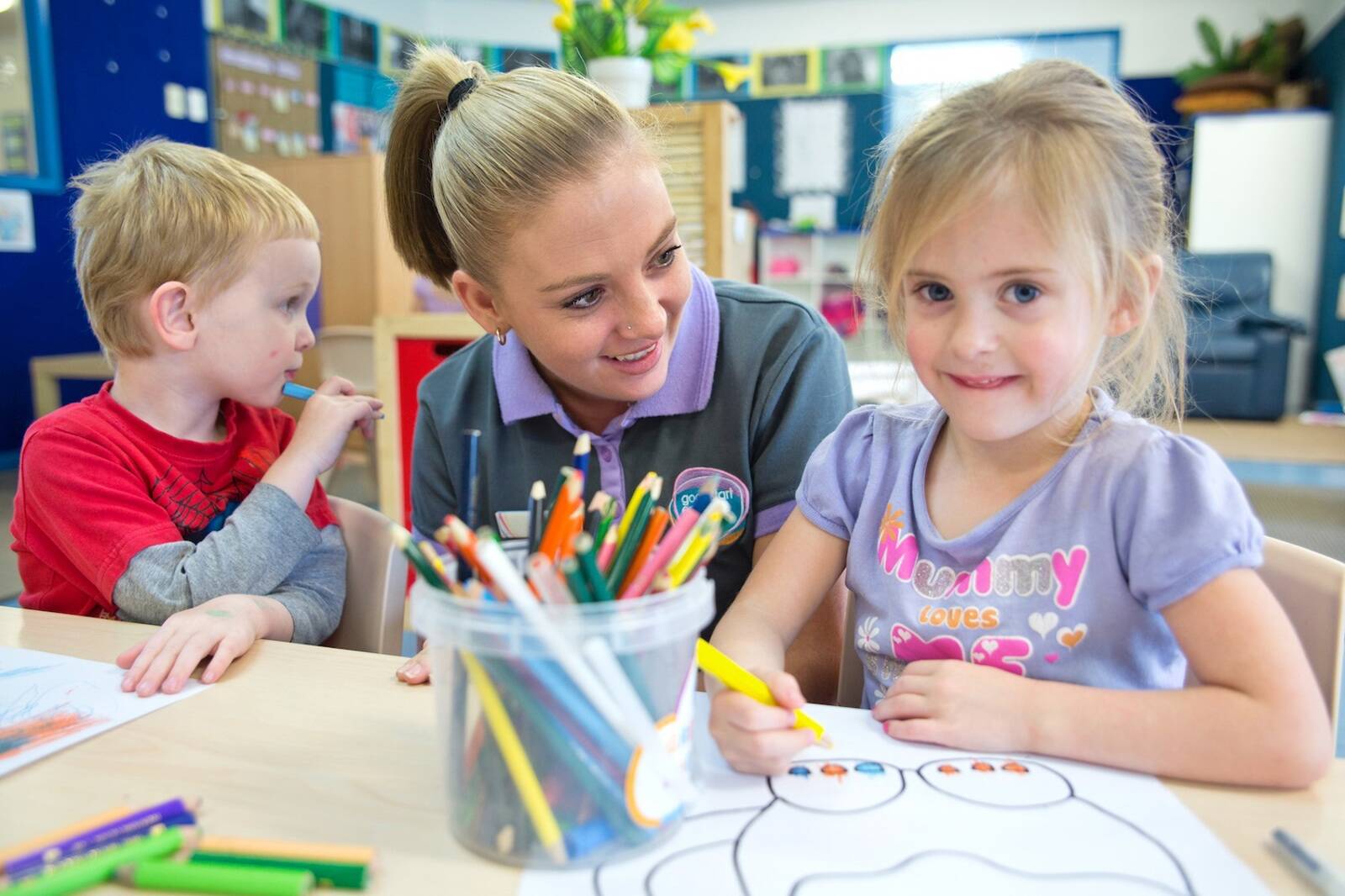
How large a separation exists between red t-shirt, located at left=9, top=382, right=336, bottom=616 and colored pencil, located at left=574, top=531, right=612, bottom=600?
26.3 inches

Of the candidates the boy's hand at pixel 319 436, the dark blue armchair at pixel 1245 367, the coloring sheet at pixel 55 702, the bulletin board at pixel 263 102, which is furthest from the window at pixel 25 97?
the dark blue armchair at pixel 1245 367

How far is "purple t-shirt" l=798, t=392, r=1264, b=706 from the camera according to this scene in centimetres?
65

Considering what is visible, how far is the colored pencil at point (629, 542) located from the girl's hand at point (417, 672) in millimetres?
273

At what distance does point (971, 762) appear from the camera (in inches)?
22.8

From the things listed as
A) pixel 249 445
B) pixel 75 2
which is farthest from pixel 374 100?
pixel 249 445

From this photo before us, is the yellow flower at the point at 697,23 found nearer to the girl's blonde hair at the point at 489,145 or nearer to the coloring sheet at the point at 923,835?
the girl's blonde hair at the point at 489,145

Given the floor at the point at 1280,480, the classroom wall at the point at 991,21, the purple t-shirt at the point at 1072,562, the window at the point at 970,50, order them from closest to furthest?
1. the purple t-shirt at the point at 1072,562
2. the floor at the point at 1280,480
3. the classroom wall at the point at 991,21
4. the window at the point at 970,50

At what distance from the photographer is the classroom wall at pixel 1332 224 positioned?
562cm

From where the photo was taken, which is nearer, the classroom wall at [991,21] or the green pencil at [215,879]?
the green pencil at [215,879]

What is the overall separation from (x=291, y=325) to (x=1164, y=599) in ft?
3.06

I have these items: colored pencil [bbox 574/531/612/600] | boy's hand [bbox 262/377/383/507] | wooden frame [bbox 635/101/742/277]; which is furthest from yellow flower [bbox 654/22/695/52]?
colored pencil [bbox 574/531/612/600]

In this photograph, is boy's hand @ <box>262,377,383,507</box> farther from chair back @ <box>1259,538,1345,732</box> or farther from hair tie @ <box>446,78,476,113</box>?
chair back @ <box>1259,538,1345,732</box>

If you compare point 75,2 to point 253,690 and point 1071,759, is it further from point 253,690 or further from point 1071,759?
point 1071,759

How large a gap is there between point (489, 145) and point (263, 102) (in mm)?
5096
